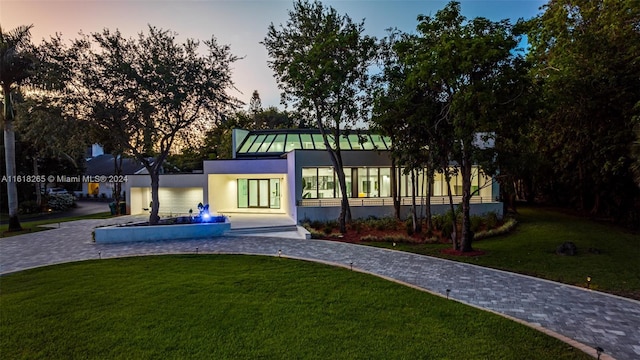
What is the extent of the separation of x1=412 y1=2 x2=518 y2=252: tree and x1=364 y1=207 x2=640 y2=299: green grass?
355cm

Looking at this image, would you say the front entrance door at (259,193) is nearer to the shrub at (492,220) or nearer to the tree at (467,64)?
the shrub at (492,220)

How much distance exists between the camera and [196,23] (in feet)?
49.6

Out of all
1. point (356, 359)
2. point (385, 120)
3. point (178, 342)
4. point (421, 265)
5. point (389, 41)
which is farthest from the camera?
point (389, 41)

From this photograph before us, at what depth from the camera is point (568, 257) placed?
36.8 ft

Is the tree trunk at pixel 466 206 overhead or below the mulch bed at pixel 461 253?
overhead

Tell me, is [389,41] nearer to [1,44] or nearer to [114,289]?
[114,289]

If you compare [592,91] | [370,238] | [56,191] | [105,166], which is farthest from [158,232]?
[105,166]

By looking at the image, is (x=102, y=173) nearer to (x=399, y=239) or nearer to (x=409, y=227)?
(x=409, y=227)

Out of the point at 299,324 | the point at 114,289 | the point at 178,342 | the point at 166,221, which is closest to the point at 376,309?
the point at 299,324

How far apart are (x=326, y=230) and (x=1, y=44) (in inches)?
743

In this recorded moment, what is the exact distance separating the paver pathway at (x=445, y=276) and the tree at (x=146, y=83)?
375cm

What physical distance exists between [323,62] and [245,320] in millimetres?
12109

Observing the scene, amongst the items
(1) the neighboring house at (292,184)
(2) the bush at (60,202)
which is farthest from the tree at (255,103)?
(1) the neighboring house at (292,184)

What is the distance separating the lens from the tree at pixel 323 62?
15062 mm
